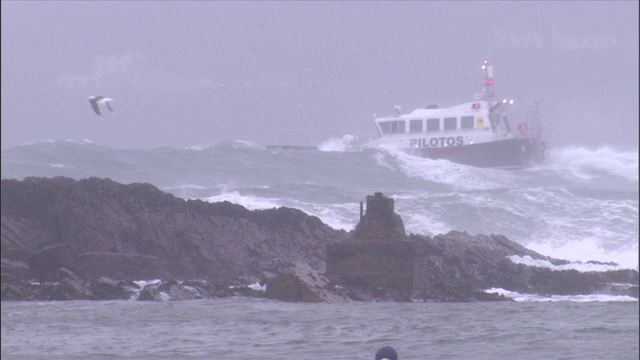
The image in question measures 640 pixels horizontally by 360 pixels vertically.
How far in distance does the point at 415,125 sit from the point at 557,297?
1050 inches

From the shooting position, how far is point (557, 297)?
17312 mm

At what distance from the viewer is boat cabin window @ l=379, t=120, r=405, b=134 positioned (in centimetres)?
4425

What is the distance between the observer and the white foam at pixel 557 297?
55.1 feet

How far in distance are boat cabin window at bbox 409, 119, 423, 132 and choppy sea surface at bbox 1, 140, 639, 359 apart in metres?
1.92

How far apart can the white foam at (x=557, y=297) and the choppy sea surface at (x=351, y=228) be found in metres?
0.05

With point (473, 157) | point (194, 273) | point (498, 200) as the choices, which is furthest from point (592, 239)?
point (473, 157)

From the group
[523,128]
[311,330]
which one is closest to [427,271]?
[311,330]

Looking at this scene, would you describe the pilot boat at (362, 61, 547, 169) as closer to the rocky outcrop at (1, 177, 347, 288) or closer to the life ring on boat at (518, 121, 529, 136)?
the life ring on boat at (518, 121, 529, 136)

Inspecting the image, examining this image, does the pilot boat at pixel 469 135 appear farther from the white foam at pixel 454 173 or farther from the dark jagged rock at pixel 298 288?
the dark jagged rock at pixel 298 288

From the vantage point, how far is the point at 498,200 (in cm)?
2858

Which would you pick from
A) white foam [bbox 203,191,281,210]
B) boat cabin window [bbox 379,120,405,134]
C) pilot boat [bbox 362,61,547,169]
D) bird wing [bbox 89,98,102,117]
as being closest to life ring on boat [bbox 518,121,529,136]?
pilot boat [bbox 362,61,547,169]

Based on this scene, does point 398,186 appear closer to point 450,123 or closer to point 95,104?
point 450,123

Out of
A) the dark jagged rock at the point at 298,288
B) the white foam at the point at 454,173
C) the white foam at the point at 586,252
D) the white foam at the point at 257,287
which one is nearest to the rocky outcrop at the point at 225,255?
the dark jagged rock at the point at 298,288

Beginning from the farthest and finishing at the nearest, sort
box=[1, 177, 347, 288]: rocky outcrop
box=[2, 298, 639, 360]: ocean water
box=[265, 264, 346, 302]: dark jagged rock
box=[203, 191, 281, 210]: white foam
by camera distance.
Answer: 1. box=[203, 191, 281, 210]: white foam
2. box=[1, 177, 347, 288]: rocky outcrop
3. box=[265, 264, 346, 302]: dark jagged rock
4. box=[2, 298, 639, 360]: ocean water
